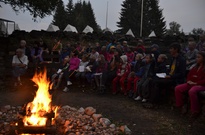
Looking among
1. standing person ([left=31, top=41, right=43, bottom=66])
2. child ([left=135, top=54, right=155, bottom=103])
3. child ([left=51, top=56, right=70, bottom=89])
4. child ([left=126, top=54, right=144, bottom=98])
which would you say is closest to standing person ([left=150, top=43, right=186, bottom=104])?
child ([left=135, top=54, right=155, bottom=103])

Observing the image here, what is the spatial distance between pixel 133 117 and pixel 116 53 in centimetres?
406

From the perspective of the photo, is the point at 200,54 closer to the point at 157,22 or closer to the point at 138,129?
the point at 138,129

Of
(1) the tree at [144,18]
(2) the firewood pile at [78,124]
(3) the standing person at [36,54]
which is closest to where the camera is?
(2) the firewood pile at [78,124]

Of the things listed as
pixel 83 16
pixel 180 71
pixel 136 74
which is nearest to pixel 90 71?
pixel 136 74

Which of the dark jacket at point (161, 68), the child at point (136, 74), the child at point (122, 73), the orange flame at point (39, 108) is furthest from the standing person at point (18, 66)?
the dark jacket at point (161, 68)

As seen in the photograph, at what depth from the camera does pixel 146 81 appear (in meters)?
7.61

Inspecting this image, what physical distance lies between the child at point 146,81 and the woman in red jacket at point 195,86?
51.6 inches

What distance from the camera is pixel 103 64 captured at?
965 cm

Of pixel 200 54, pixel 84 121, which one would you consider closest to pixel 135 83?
pixel 200 54

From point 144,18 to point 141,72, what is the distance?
41.4 meters

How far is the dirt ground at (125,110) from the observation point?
17.3 feet

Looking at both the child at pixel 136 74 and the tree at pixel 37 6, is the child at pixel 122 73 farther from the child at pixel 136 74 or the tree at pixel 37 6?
the tree at pixel 37 6

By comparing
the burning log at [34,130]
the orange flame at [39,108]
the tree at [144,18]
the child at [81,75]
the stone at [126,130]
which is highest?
the tree at [144,18]

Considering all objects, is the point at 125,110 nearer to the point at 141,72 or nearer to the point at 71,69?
the point at 141,72
